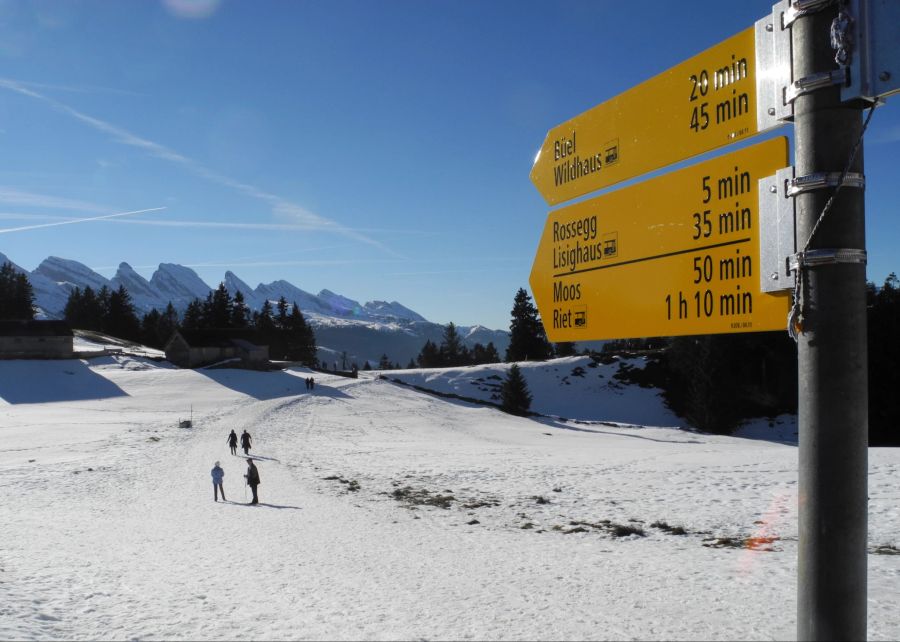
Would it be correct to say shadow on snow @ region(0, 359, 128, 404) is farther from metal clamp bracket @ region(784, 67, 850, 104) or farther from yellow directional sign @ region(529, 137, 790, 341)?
metal clamp bracket @ region(784, 67, 850, 104)

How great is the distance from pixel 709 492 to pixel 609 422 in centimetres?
4292

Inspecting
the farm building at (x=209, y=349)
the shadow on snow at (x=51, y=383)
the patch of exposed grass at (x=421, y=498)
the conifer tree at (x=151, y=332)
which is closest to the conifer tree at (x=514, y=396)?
the farm building at (x=209, y=349)

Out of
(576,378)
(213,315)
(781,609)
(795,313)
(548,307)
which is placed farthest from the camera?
(213,315)

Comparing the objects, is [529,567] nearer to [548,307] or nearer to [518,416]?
[548,307]

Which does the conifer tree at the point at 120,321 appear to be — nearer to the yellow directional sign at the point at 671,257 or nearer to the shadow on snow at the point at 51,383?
the shadow on snow at the point at 51,383

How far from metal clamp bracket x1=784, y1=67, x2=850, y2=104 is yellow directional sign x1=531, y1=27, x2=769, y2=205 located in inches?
10.3

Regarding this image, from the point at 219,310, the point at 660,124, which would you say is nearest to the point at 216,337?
the point at 219,310

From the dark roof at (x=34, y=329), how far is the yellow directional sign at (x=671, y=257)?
8442cm

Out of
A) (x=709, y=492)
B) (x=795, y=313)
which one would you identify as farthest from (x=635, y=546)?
(x=795, y=313)

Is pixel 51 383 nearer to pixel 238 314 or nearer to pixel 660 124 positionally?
pixel 238 314

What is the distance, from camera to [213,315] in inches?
3979

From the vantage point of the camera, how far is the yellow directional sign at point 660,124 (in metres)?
3.42

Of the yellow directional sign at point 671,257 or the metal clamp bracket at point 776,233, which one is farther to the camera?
the yellow directional sign at point 671,257

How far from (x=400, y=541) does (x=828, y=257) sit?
13.8m
